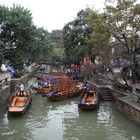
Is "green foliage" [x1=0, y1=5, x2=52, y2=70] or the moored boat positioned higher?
"green foliage" [x1=0, y1=5, x2=52, y2=70]

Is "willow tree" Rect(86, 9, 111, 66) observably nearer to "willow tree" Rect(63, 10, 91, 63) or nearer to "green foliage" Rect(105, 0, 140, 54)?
"green foliage" Rect(105, 0, 140, 54)

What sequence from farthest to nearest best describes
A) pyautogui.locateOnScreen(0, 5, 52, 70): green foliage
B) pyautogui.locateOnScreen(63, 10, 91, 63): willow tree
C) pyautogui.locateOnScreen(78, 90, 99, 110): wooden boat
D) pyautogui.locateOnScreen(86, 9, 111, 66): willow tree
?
pyautogui.locateOnScreen(63, 10, 91, 63): willow tree
pyautogui.locateOnScreen(0, 5, 52, 70): green foliage
pyautogui.locateOnScreen(86, 9, 111, 66): willow tree
pyautogui.locateOnScreen(78, 90, 99, 110): wooden boat

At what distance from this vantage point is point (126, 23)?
25297 mm

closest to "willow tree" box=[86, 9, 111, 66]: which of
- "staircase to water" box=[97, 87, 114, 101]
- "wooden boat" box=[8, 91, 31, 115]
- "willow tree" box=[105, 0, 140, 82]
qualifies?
"willow tree" box=[105, 0, 140, 82]

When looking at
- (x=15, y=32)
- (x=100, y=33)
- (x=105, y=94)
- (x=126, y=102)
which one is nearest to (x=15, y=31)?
(x=15, y=32)

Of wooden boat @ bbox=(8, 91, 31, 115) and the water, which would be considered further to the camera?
wooden boat @ bbox=(8, 91, 31, 115)

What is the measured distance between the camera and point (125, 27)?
2559 centimetres

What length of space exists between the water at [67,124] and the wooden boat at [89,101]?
1.28ft

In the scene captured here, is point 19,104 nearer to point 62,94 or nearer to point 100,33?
point 62,94

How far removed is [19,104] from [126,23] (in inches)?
401

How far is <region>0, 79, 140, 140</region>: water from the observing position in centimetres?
1883

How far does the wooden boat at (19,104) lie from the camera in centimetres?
2291

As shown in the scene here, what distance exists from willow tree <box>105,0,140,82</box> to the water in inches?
208

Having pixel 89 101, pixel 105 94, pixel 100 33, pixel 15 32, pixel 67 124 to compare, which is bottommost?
pixel 67 124
